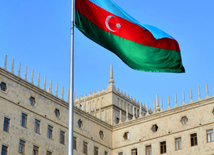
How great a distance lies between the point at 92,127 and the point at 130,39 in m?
22.9

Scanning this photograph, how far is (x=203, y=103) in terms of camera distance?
131 feet

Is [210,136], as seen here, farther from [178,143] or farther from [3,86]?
[3,86]

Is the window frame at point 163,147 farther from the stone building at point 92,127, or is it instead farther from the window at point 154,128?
the window at point 154,128

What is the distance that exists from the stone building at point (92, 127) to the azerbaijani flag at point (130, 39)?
1626 cm

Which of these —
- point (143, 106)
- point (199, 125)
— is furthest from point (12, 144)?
point (143, 106)

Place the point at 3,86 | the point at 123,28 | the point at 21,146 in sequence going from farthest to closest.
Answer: the point at 21,146 → the point at 3,86 → the point at 123,28

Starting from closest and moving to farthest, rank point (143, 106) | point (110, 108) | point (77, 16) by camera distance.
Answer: point (77, 16)
point (110, 108)
point (143, 106)

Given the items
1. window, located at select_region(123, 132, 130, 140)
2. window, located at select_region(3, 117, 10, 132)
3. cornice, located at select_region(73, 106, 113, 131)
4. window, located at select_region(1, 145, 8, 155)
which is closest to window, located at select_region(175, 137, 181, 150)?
window, located at select_region(123, 132, 130, 140)

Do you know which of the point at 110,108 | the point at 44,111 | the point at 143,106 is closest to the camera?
the point at 44,111

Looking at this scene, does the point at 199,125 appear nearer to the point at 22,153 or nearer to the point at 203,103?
the point at 203,103

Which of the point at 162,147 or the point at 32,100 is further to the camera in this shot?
the point at 162,147

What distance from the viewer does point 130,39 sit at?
21250 mm

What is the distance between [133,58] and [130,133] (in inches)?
941

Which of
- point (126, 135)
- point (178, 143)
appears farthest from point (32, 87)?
point (178, 143)
